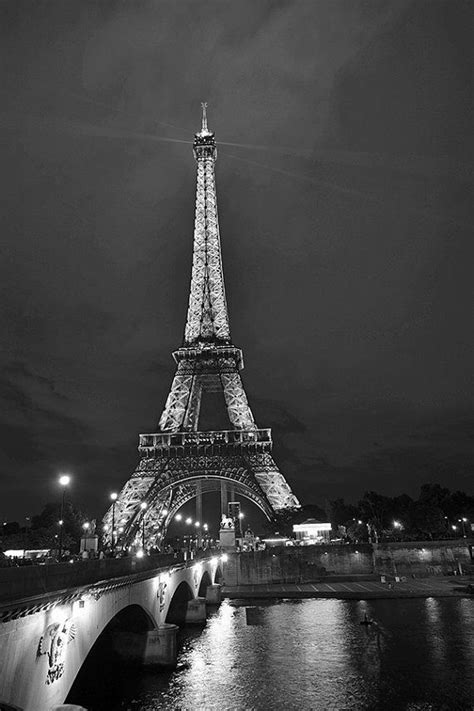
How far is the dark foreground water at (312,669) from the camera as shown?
2530cm

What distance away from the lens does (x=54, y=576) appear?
1631cm

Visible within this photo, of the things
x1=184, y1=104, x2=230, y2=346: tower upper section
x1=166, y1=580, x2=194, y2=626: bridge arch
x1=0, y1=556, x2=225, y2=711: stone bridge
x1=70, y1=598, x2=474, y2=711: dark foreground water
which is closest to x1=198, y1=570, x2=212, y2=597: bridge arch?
x1=166, y1=580, x2=194, y2=626: bridge arch

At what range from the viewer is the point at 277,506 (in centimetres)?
7475

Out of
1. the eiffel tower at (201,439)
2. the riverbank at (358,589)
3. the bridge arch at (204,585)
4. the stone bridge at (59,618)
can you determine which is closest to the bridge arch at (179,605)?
the bridge arch at (204,585)

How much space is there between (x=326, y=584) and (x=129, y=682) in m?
45.1

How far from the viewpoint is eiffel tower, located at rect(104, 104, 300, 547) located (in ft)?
249

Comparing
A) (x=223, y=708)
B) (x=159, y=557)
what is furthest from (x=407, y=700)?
(x=159, y=557)

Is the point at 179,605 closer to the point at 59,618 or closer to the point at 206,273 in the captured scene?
the point at 59,618

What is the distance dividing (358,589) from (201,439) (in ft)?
98.4

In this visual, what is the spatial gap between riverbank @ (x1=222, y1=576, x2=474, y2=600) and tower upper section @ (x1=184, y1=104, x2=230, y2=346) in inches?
1585

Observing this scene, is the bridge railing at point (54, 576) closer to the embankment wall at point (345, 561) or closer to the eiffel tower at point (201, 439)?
the eiffel tower at point (201, 439)

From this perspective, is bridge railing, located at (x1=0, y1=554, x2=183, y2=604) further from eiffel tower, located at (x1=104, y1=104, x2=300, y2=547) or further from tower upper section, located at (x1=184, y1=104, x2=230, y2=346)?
tower upper section, located at (x1=184, y1=104, x2=230, y2=346)

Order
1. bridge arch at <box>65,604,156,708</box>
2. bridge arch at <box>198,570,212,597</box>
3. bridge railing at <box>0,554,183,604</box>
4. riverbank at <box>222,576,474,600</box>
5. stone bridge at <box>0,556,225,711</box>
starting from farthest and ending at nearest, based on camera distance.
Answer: bridge arch at <box>198,570,212,597</box>
riverbank at <box>222,576,474,600</box>
bridge arch at <box>65,604,156,708</box>
bridge railing at <box>0,554,183,604</box>
stone bridge at <box>0,556,225,711</box>

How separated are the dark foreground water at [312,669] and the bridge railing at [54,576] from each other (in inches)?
281
